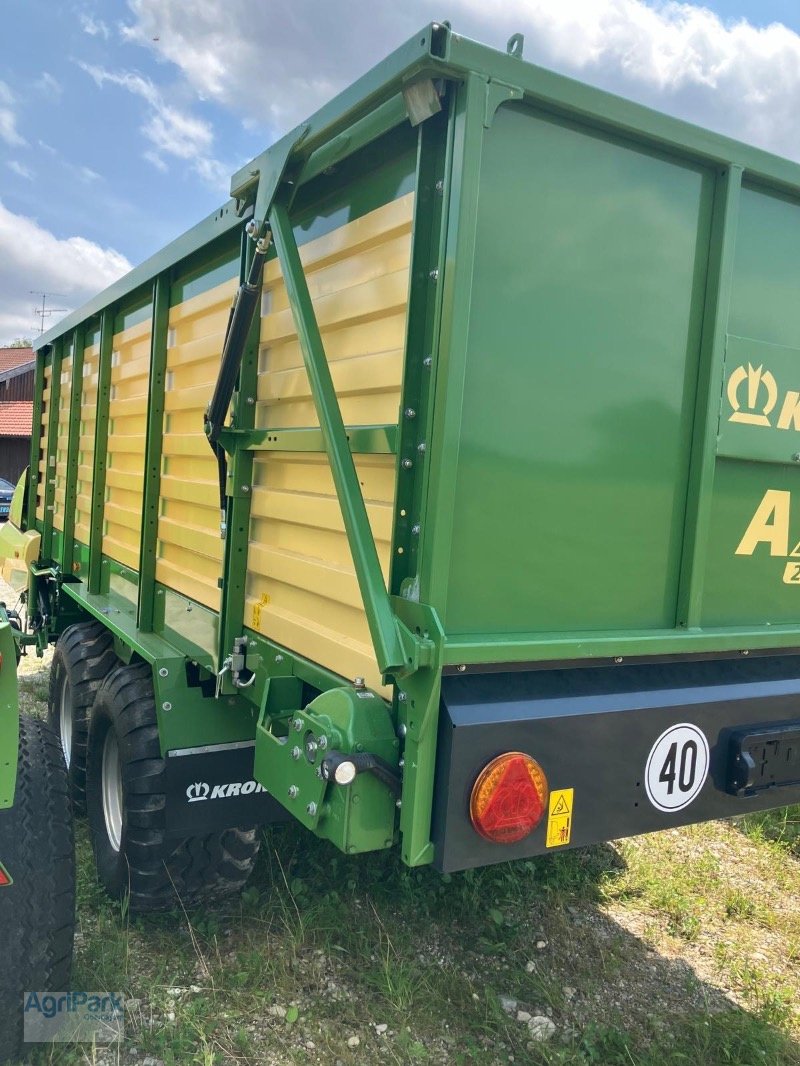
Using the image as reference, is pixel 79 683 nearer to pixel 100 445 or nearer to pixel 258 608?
pixel 100 445

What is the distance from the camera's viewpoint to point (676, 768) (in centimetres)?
216

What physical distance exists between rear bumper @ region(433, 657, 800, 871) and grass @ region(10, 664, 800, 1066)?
2.92 ft

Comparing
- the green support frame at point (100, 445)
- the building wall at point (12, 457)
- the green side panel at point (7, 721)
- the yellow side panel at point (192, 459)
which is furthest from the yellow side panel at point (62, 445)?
the building wall at point (12, 457)

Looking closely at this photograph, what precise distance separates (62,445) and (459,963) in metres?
3.95

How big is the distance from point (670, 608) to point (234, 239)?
1808mm

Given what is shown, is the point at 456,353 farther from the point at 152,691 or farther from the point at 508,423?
the point at 152,691

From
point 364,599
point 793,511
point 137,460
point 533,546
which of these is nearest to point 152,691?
point 137,460

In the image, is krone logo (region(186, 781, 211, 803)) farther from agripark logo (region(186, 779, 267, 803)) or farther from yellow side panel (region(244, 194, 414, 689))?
yellow side panel (region(244, 194, 414, 689))

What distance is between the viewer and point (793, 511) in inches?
97.2

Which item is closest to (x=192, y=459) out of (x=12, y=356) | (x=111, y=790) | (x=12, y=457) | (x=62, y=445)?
(x=111, y=790)

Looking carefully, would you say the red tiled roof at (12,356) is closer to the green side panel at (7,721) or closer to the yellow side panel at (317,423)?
the yellow side panel at (317,423)

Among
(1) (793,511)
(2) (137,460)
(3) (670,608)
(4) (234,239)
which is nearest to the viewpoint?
(3) (670,608)

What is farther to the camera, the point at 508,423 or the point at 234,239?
the point at 234,239

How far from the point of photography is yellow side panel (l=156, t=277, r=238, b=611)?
3.00 m
